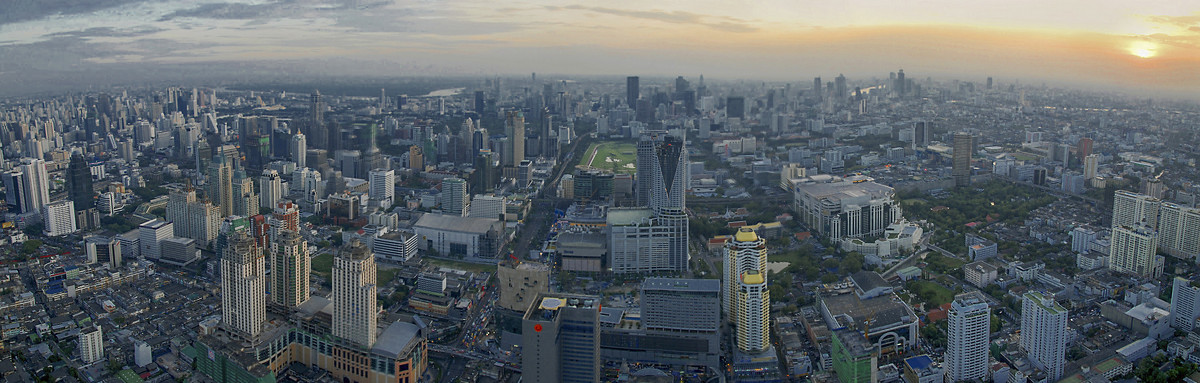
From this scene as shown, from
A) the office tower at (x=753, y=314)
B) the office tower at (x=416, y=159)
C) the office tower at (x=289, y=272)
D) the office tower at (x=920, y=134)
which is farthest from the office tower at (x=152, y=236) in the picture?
the office tower at (x=920, y=134)

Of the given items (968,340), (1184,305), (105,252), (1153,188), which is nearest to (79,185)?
(105,252)

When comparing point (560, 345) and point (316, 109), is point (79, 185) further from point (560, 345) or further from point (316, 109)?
point (560, 345)

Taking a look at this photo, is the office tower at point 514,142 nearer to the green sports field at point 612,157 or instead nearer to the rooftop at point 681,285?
the green sports field at point 612,157

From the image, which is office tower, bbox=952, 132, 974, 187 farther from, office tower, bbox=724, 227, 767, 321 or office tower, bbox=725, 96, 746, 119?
office tower, bbox=725, 96, 746, 119

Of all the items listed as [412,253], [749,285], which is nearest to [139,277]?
[412,253]

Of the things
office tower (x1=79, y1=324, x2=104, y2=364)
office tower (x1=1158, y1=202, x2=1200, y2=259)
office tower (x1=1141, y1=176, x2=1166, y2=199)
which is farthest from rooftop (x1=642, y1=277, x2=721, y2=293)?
office tower (x1=1141, y1=176, x2=1166, y2=199)

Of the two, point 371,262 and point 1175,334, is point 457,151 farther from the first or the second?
point 1175,334

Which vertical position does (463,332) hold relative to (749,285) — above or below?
below
